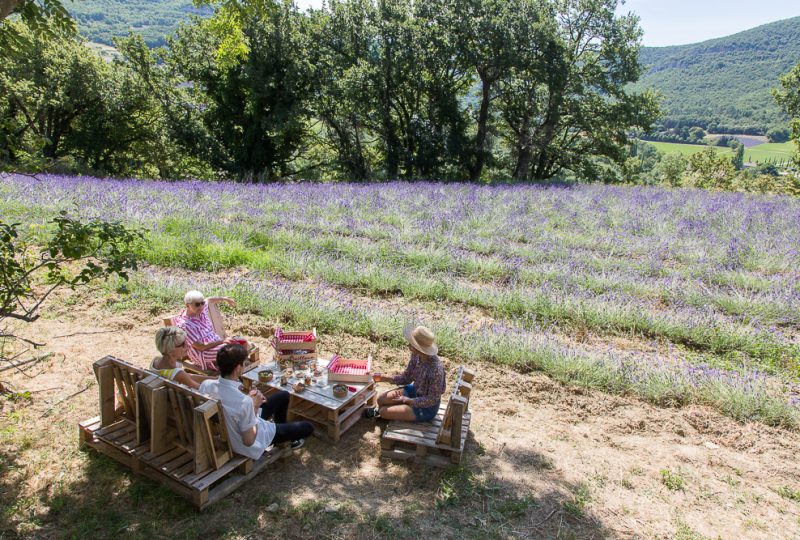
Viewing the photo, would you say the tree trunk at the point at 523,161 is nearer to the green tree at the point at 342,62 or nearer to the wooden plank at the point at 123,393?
the green tree at the point at 342,62

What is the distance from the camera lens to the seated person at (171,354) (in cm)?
373

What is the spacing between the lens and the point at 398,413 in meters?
3.96

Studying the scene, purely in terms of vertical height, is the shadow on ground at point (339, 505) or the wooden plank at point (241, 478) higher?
the wooden plank at point (241, 478)

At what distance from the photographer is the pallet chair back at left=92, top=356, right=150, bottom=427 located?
344 cm

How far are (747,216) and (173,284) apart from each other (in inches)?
513

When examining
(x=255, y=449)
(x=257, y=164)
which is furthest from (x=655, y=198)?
(x=257, y=164)

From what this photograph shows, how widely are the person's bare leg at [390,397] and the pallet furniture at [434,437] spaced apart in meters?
0.22

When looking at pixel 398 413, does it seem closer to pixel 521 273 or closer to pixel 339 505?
pixel 339 505

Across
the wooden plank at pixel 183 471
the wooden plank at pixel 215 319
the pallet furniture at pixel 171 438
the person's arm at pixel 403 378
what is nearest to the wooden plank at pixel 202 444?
the pallet furniture at pixel 171 438

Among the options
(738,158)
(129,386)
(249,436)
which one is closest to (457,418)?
(249,436)

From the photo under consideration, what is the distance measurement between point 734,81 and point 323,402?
214 metres

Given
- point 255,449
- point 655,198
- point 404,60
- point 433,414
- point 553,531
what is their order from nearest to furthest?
point 553,531, point 255,449, point 433,414, point 655,198, point 404,60

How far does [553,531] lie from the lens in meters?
3.03

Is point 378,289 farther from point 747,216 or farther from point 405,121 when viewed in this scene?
point 405,121
